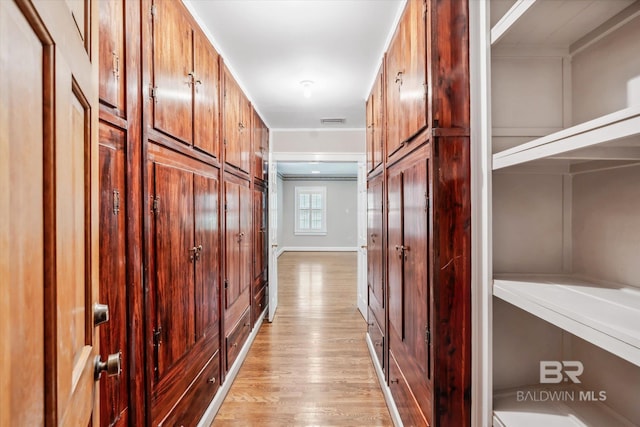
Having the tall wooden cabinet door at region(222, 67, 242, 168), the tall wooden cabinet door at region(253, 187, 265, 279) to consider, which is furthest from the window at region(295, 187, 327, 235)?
the tall wooden cabinet door at region(222, 67, 242, 168)

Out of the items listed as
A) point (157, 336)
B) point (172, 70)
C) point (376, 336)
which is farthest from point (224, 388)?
point (172, 70)

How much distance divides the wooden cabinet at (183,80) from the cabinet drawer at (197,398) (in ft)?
4.73

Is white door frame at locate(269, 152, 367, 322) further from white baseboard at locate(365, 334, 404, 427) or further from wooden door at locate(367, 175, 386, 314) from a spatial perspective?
white baseboard at locate(365, 334, 404, 427)

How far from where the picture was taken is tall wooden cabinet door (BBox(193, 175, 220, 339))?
6.51 ft

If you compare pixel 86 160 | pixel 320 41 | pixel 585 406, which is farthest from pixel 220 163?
pixel 585 406

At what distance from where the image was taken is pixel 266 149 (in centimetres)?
441

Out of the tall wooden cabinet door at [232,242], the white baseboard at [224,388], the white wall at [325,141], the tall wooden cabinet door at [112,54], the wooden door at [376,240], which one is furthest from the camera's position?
the white wall at [325,141]

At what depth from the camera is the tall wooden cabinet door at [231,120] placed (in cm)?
260

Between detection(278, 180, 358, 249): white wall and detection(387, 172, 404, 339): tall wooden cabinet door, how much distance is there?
28.3ft

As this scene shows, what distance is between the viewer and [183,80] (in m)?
1.80

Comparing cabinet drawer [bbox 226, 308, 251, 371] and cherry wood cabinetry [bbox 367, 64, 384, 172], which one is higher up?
cherry wood cabinetry [bbox 367, 64, 384, 172]

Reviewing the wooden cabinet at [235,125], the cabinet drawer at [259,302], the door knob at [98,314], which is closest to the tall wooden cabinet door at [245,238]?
the wooden cabinet at [235,125]

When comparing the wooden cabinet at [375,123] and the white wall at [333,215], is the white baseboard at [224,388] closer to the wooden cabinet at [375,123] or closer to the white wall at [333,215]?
the wooden cabinet at [375,123]

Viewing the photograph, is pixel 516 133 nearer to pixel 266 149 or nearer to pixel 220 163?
pixel 220 163
